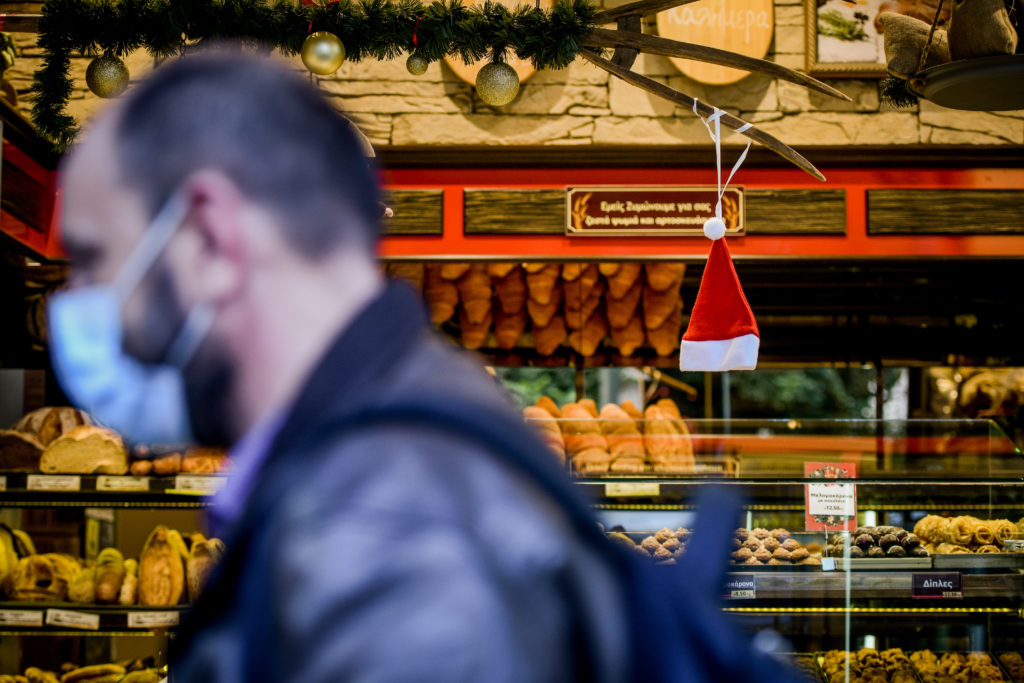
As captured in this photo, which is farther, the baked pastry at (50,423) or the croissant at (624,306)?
the croissant at (624,306)

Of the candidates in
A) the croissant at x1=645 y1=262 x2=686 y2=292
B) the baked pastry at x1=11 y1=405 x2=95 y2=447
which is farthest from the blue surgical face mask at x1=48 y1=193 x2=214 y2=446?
the croissant at x1=645 y1=262 x2=686 y2=292

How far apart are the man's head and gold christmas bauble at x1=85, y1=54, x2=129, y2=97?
2329 mm

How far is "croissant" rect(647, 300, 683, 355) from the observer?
15.8ft

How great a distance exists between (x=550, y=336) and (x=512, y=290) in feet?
1.03

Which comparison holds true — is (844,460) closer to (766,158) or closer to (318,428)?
(766,158)

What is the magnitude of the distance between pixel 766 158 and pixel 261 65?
13.7ft

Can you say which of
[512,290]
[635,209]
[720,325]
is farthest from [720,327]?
[512,290]

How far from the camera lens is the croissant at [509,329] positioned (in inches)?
191

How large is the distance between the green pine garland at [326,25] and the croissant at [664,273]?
84.0 inches

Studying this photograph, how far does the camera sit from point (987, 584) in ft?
10.4

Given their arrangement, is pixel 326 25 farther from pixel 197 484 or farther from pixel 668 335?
pixel 668 335

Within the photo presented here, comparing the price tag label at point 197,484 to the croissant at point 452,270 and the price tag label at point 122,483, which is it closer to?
the price tag label at point 122,483

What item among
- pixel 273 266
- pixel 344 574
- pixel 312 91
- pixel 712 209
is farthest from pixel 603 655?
pixel 712 209

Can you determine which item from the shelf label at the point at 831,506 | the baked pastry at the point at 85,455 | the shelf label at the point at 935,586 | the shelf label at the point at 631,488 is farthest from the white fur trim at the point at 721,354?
the baked pastry at the point at 85,455
